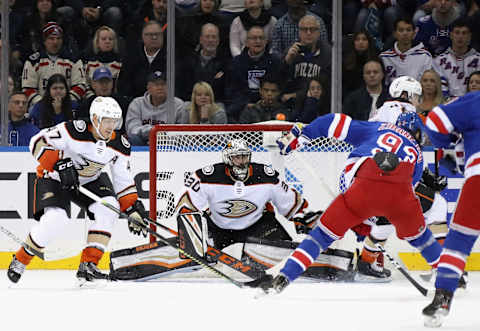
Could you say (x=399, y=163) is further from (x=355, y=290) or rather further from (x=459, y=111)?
(x=355, y=290)

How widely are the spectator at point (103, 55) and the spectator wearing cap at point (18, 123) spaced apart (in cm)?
43

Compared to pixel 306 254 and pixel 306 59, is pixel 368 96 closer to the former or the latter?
pixel 306 59

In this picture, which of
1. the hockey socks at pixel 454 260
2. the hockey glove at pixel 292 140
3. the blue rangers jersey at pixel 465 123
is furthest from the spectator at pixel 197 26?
the hockey socks at pixel 454 260

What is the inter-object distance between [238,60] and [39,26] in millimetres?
1399

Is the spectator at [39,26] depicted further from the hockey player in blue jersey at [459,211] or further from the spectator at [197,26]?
the hockey player in blue jersey at [459,211]

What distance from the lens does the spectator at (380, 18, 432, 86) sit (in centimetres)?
568

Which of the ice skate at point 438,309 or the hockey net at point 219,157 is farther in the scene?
the hockey net at point 219,157

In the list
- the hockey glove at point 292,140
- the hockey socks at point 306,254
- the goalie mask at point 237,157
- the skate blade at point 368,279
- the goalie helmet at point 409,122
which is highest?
the goalie helmet at point 409,122

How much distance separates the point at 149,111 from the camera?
5.70 meters

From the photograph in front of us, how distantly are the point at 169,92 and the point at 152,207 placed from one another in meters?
0.88

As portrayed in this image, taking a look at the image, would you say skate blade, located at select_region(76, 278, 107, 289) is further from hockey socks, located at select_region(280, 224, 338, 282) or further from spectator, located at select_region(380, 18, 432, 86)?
spectator, located at select_region(380, 18, 432, 86)

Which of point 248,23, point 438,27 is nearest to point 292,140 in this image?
point 248,23

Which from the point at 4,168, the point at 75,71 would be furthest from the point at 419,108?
the point at 4,168

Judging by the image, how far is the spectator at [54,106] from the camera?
5.77 meters
